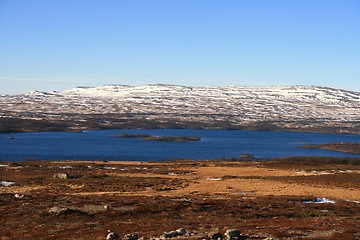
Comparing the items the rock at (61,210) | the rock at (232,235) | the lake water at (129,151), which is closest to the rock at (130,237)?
the rock at (232,235)

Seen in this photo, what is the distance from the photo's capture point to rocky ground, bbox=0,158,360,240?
2391 cm

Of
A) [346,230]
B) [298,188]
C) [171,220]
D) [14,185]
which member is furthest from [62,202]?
[298,188]

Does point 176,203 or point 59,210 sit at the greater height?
point 59,210

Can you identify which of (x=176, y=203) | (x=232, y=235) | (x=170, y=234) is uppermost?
(x=232, y=235)

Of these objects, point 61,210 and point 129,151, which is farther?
point 129,151

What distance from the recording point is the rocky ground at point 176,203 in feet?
78.4

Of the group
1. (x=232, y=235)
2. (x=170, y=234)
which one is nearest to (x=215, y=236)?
(x=232, y=235)

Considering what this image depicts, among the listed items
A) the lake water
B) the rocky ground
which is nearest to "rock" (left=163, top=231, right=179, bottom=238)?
the rocky ground

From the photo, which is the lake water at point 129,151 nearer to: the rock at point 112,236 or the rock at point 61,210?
the rock at point 61,210

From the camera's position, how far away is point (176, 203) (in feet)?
108

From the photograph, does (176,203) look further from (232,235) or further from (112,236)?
Result: (232,235)

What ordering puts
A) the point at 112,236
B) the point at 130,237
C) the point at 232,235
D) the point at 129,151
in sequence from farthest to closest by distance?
the point at 129,151, the point at 112,236, the point at 130,237, the point at 232,235

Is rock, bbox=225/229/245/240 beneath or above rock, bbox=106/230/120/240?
above

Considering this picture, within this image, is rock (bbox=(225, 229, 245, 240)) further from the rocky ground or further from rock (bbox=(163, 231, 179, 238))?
rock (bbox=(163, 231, 179, 238))
